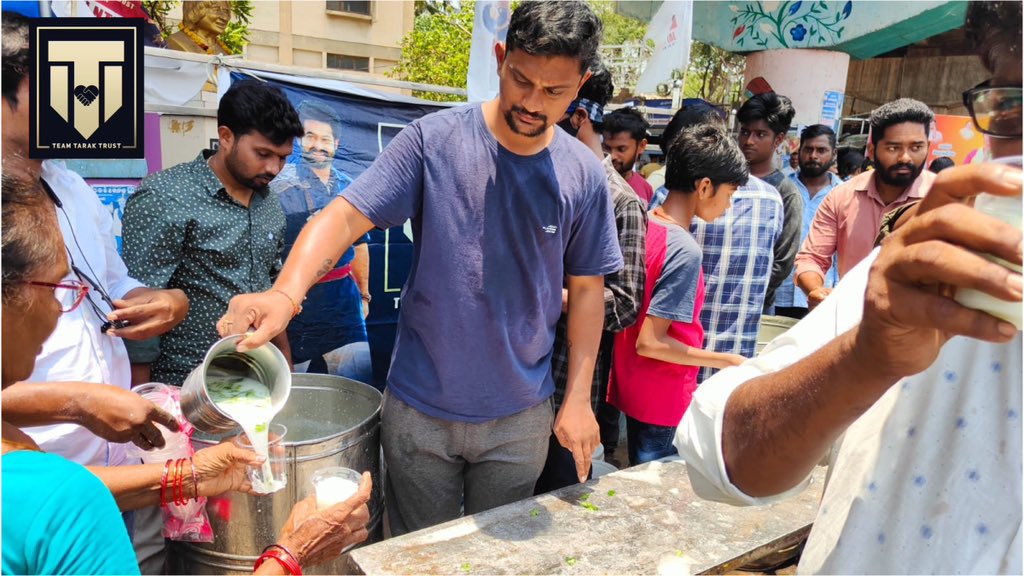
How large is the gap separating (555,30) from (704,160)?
1102mm

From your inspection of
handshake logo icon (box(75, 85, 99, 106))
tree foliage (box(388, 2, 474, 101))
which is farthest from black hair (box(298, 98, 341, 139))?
tree foliage (box(388, 2, 474, 101))

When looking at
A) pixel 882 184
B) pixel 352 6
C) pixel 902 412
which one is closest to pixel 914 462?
pixel 902 412

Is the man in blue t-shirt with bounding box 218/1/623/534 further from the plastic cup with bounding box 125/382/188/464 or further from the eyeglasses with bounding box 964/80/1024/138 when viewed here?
the eyeglasses with bounding box 964/80/1024/138

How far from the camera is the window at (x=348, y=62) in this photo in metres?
18.0

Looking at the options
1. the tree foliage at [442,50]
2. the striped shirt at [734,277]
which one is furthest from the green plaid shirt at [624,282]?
the tree foliage at [442,50]

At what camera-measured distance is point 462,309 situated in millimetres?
1997

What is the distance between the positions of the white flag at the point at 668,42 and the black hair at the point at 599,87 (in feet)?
9.78

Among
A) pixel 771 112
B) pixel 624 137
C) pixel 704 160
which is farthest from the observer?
pixel 624 137

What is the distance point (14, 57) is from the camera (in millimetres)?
1869

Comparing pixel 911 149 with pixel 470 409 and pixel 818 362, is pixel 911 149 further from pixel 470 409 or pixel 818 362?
pixel 818 362

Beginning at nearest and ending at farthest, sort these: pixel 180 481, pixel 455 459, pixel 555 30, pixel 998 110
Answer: pixel 998 110
pixel 180 481
pixel 555 30
pixel 455 459

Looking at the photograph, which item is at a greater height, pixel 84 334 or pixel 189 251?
pixel 189 251

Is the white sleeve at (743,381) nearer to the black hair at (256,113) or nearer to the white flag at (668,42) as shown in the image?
the black hair at (256,113)

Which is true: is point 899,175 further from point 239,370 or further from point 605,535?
point 239,370
